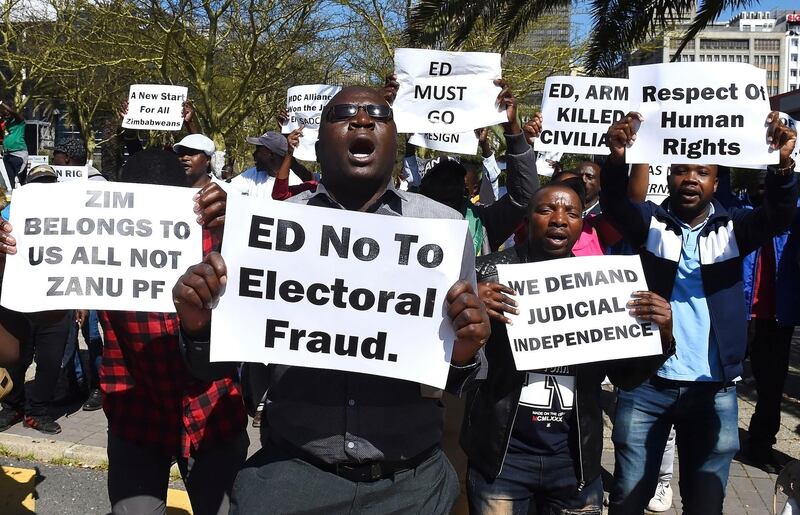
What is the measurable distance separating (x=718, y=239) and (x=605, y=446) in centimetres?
260

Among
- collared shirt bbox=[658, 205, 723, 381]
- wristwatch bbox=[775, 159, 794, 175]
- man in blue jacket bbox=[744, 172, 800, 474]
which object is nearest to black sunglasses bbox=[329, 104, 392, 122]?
collared shirt bbox=[658, 205, 723, 381]

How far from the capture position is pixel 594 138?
5.50 metres

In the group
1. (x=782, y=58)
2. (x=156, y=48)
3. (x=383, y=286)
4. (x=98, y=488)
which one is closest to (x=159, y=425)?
(x=383, y=286)

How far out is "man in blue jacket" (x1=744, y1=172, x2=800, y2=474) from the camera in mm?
5469

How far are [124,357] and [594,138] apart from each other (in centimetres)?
358

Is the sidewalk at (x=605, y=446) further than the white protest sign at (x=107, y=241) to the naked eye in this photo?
Yes

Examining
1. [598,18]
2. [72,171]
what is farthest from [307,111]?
[598,18]

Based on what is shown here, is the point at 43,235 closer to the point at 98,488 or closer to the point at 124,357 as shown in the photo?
the point at 124,357

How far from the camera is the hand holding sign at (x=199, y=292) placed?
7.27 feet

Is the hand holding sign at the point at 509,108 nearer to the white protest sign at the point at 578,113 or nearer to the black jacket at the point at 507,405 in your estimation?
the white protest sign at the point at 578,113

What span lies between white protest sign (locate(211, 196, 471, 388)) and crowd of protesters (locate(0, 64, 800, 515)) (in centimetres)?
8

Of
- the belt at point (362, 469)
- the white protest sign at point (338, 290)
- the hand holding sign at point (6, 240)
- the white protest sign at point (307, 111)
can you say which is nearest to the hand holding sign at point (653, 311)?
the white protest sign at point (338, 290)

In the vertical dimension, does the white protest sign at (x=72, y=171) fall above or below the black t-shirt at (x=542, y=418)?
above

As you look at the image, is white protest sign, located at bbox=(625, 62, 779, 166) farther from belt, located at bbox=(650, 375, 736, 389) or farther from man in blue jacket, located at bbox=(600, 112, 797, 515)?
belt, located at bbox=(650, 375, 736, 389)
